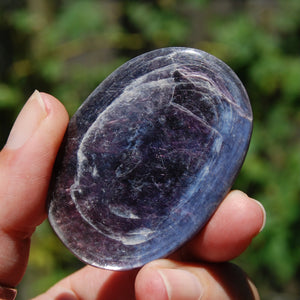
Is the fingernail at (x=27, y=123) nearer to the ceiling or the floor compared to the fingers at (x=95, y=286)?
nearer to the ceiling

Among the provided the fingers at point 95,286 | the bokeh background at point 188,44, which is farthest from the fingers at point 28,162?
the bokeh background at point 188,44

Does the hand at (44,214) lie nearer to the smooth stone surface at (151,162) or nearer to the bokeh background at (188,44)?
the smooth stone surface at (151,162)

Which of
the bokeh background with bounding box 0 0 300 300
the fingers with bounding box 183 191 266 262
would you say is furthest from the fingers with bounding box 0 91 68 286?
the bokeh background with bounding box 0 0 300 300

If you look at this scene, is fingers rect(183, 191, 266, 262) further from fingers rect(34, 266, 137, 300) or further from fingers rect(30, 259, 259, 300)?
fingers rect(34, 266, 137, 300)

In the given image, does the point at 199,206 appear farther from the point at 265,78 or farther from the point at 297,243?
the point at 265,78

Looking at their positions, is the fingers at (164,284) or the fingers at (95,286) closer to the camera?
the fingers at (164,284)

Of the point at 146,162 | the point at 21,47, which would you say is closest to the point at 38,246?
the point at 21,47

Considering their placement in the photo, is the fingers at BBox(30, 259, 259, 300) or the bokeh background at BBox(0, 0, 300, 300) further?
the bokeh background at BBox(0, 0, 300, 300)
